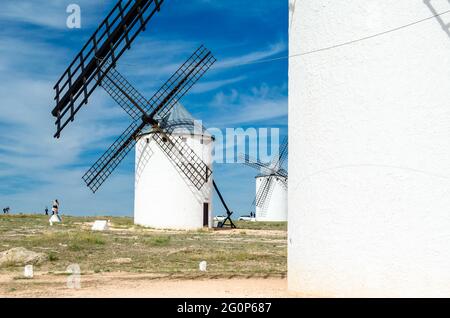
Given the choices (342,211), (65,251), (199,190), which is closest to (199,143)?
(199,190)

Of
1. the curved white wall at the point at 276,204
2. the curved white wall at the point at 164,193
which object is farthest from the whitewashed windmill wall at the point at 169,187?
the curved white wall at the point at 276,204

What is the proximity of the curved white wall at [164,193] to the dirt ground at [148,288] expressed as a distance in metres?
20.8

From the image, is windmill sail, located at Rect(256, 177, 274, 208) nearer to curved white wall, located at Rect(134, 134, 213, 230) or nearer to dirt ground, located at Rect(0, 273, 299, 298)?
curved white wall, located at Rect(134, 134, 213, 230)

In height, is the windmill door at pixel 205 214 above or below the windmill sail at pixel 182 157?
below

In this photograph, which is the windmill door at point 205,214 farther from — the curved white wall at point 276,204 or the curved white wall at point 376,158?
the curved white wall at point 376,158

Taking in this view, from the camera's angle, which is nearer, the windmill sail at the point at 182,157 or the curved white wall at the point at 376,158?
the curved white wall at the point at 376,158

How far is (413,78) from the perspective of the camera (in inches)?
309

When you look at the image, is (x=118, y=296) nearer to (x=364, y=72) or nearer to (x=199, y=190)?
(x=364, y=72)

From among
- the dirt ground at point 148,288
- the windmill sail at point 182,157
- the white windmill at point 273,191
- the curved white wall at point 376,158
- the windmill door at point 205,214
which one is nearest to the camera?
the curved white wall at point 376,158

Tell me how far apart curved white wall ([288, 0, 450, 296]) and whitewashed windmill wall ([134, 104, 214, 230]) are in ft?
79.8

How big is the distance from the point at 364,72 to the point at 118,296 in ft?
15.7

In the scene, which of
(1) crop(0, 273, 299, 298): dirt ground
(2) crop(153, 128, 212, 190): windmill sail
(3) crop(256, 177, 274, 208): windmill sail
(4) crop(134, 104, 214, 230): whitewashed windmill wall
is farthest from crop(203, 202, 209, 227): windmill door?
(3) crop(256, 177, 274, 208): windmill sail

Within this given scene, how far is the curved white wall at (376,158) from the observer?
25.1 feet

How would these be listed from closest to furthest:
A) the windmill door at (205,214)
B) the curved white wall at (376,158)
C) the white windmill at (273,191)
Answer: the curved white wall at (376,158) < the windmill door at (205,214) < the white windmill at (273,191)
